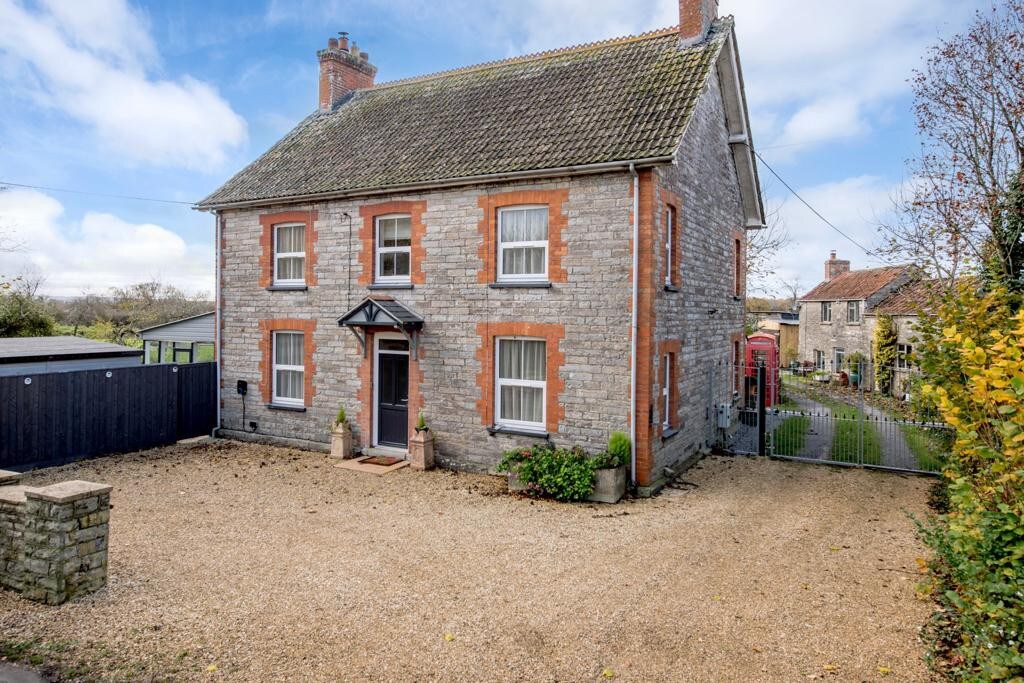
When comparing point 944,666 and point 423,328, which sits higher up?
point 423,328

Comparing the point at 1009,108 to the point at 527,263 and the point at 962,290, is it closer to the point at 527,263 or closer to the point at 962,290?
the point at 962,290

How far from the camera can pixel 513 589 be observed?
801 centimetres

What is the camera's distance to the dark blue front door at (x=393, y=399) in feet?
49.8

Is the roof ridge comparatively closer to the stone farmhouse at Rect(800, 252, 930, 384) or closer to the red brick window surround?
the red brick window surround

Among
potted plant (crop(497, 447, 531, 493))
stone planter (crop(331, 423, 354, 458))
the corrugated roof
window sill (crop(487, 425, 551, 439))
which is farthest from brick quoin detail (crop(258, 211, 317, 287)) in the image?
potted plant (crop(497, 447, 531, 493))

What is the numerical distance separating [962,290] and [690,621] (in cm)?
600

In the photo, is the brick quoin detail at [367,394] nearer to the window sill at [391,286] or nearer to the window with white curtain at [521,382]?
the window sill at [391,286]

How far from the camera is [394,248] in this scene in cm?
1507

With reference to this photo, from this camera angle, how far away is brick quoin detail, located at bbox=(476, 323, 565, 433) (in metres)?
12.9

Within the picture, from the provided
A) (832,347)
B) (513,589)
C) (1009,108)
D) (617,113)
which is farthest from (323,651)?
(832,347)

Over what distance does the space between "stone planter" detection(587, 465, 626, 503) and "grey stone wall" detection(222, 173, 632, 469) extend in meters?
0.80

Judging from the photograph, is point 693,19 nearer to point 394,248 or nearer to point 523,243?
point 523,243

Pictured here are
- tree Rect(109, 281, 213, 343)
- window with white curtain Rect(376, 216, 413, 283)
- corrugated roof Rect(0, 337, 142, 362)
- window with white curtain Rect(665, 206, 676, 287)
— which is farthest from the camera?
tree Rect(109, 281, 213, 343)

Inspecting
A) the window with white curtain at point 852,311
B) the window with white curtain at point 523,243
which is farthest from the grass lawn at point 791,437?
the window with white curtain at point 852,311
